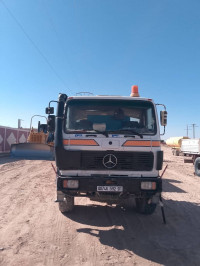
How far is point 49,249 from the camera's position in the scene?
398cm

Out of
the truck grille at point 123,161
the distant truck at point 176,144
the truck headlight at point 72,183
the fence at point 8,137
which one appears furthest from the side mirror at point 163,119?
the distant truck at point 176,144

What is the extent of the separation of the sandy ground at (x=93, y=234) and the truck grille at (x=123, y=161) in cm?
124

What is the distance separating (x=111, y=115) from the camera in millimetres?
5395

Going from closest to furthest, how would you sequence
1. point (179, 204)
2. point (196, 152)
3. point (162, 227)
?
point (162, 227)
point (179, 204)
point (196, 152)

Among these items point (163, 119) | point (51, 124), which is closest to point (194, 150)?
point (163, 119)

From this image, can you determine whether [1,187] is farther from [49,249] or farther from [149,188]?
[149,188]

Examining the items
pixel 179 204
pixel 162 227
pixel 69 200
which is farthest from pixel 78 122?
pixel 179 204

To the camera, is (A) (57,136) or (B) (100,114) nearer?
(A) (57,136)

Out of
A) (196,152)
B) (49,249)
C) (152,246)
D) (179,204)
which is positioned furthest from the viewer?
(196,152)

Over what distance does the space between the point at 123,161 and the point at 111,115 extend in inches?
41.9

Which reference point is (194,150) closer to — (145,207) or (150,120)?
(145,207)

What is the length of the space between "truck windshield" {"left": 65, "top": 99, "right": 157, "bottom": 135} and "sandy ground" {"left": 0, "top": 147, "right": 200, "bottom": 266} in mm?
2034

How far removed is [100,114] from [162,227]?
272 centimetres

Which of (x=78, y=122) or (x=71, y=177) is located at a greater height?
(x=78, y=122)
